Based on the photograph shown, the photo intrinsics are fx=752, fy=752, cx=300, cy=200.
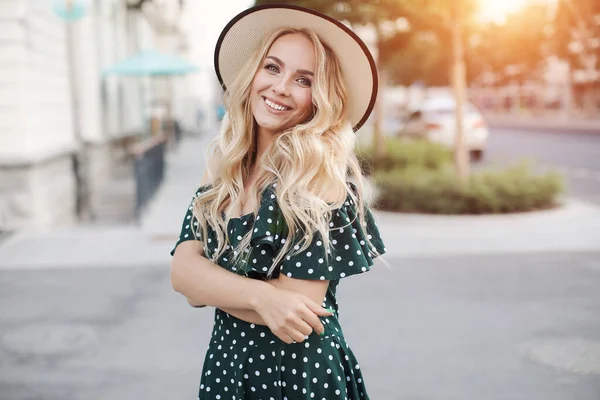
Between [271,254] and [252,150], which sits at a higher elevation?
[252,150]

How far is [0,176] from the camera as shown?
9602 mm

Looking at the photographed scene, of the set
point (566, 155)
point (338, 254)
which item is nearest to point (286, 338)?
point (338, 254)

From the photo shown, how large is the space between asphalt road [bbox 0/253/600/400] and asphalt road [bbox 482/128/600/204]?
6171mm

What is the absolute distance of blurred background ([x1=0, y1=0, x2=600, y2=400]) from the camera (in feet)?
15.9

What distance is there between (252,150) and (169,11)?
35152 millimetres

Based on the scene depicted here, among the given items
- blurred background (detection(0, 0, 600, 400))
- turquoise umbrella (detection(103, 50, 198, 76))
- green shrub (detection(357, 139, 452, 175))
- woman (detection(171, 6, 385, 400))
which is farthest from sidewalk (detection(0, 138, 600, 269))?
woman (detection(171, 6, 385, 400))

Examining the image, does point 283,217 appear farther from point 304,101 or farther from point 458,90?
point 458,90

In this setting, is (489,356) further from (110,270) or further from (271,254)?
(110,270)

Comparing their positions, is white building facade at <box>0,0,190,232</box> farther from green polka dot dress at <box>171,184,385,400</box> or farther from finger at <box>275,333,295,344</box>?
finger at <box>275,333,295,344</box>

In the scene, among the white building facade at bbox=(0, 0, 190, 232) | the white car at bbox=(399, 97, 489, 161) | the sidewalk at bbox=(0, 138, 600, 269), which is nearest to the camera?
the sidewalk at bbox=(0, 138, 600, 269)

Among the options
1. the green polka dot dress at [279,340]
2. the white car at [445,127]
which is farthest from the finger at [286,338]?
the white car at [445,127]

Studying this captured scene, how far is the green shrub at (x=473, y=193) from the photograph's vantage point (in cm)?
1059

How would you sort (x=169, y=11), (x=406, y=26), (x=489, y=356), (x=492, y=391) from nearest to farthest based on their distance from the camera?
1. (x=492, y=391)
2. (x=489, y=356)
3. (x=406, y=26)
4. (x=169, y=11)

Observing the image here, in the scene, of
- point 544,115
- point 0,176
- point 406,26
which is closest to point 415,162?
point 406,26
